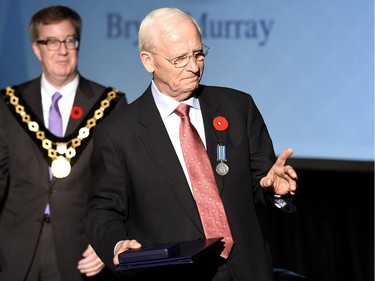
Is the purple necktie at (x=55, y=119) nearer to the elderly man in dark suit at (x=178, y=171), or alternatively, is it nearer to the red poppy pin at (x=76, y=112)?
the red poppy pin at (x=76, y=112)

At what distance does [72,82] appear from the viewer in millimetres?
4055

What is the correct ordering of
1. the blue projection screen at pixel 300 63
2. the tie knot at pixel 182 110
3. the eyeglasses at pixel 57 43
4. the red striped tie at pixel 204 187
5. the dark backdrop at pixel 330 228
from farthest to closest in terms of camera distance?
the dark backdrop at pixel 330 228 < the blue projection screen at pixel 300 63 < the eyeglasses at pixel 57 43 < the tie knot at pixel 182 110 < the red striped tie at pixel 204 187

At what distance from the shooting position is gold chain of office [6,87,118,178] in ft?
12.8

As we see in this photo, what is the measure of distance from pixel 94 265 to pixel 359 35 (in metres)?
2.10

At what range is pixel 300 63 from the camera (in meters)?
5.03

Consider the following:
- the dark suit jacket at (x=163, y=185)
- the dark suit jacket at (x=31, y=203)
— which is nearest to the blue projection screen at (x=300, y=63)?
the dark suit jacket at (x=31, y=203)

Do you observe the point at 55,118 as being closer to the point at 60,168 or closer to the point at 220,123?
the point at 60,168

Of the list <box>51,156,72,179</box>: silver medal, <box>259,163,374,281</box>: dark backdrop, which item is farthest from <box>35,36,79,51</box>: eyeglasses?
<box>259,163,374,281</box>: dark backdrop

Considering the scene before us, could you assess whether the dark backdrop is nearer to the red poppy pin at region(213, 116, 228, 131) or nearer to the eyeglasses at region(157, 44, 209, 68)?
the red poppy pin at region(213, 116, 228, 131)

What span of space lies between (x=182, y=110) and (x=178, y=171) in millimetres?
217

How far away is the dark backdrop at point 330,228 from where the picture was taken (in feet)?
17.6

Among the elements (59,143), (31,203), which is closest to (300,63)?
(59,143)

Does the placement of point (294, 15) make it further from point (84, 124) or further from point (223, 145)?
point (223, 145)

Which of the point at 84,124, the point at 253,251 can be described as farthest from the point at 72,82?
the point at 253,251
